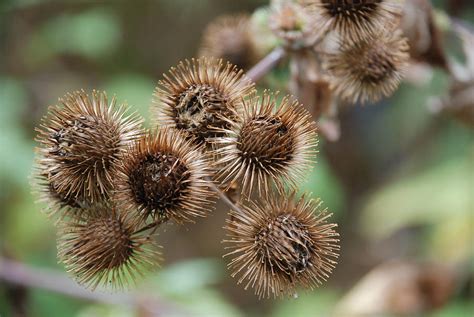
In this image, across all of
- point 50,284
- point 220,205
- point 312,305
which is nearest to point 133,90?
point 220,205

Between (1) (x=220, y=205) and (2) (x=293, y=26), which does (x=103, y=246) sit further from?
(1) (x=220, y=205)

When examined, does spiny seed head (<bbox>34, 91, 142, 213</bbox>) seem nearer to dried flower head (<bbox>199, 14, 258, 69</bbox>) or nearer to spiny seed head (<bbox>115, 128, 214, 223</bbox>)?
spiny seed head (<bbox>115, 128, 214, 223</bbox>)

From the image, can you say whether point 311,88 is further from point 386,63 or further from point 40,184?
point 40,184

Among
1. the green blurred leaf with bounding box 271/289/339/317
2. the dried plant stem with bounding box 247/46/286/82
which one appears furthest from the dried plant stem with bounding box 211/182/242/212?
the green blurred leaf with bounding box 271/289/339/317

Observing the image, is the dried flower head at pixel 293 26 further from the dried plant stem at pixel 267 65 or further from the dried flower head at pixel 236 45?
the dried flower head at pixel 236 45

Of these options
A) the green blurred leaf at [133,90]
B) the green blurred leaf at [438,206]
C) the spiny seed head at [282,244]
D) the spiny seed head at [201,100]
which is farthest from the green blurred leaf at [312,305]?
the spiny seed head at [201,100]
